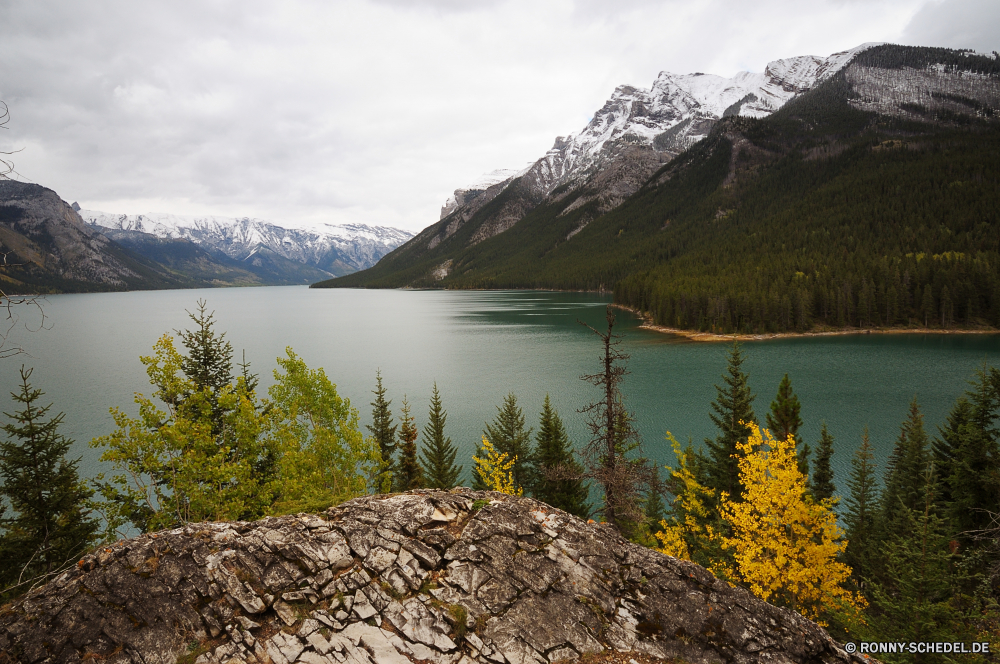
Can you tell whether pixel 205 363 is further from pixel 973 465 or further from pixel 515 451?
pixel 973 465

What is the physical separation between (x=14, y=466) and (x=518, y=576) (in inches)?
760

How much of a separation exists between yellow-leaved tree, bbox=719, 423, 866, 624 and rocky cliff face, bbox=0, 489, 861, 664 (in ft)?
22.1

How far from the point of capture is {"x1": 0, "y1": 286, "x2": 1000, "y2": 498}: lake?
41.2m

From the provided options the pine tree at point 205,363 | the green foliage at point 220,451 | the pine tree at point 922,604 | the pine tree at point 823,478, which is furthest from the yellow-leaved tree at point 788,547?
the pine tree at point 205,363

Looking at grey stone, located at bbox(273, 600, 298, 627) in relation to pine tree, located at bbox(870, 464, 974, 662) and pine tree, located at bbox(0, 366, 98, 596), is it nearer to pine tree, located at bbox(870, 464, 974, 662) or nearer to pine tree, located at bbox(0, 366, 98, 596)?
pine tree, located at bbox(0, 366, 98, 596)

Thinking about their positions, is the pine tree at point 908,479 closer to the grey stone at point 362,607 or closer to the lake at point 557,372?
the lake at point 557,372

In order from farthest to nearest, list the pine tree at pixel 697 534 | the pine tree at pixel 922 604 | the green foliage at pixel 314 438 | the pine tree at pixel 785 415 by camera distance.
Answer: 1. the pine tree at pixel 785 415
2. the pine tree at pixel 697 534
3. the green foliage at pixel 314 438
4. the pine tree at pixel 922 604

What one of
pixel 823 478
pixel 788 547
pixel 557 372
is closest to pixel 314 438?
pixel 788 547

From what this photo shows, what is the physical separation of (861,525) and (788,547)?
12.2 m

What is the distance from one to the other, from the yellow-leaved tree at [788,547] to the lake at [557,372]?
675 inches

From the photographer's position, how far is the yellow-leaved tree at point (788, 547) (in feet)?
51.0

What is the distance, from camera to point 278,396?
74.2ft

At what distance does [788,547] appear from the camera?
52.2 feet

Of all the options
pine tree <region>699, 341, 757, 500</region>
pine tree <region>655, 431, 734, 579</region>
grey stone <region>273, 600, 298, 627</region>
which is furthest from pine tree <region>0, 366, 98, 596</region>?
pine tree <region>699, 341, 757, 500</region>
